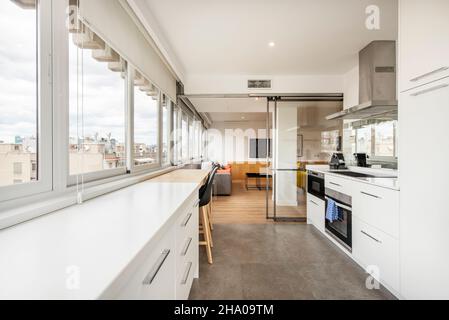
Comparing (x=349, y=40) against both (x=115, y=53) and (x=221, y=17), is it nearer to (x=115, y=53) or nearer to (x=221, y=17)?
(x=221, y=17)

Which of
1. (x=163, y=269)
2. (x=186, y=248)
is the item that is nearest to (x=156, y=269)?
(x=163, y=269)

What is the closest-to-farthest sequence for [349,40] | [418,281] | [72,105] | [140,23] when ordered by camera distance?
[72,105], [418,281], [140,23], [349,40]

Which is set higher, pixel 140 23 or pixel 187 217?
pixel 140 23

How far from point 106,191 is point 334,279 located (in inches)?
83.7

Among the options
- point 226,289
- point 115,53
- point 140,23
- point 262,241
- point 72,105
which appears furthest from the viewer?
point 262,241

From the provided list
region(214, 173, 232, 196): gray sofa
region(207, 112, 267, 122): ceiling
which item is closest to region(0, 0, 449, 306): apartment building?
region(214, 173, 232, 196): gray sofa

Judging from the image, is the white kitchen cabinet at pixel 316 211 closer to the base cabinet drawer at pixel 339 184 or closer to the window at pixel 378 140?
the base cabinet drawer at pixel 339 184

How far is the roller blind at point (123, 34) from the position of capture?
154 centimetres

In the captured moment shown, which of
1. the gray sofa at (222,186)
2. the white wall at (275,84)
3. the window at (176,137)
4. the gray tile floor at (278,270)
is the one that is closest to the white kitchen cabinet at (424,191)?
the gray tile floor at (278,270)

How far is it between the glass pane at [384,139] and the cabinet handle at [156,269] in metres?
2.83

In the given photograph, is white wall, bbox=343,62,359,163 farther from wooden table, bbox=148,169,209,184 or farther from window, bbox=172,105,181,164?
window, bbox=172,105,181,164

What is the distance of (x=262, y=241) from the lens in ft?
9.55

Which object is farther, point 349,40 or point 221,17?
point 349,40

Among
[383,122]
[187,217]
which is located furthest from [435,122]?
[187,217]
